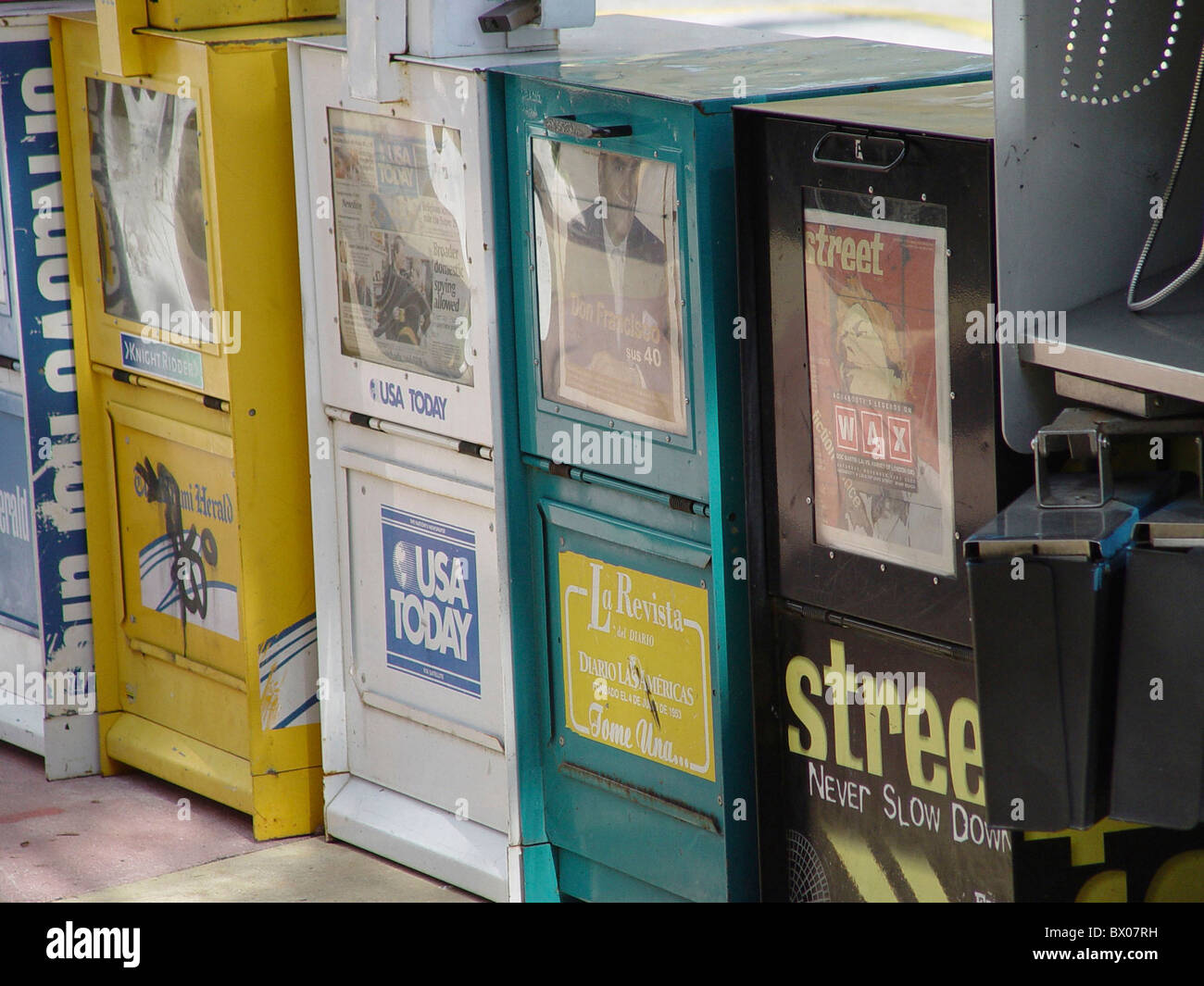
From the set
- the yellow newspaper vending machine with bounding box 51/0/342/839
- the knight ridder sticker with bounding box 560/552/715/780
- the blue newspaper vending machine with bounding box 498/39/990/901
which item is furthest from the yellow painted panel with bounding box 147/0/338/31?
the knight ridder sticker with bounding box 560/552/715/780

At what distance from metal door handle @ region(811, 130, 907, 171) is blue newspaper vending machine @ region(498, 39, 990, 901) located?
1.00 ft

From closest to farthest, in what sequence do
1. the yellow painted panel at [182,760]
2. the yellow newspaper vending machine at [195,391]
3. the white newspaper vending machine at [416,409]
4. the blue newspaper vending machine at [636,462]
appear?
1. the blue newspaper vending machine at [636,462]
2. the white newspaper vending machine at [416,409]
3. the yellow newspaper vending machine at [195,391]
4. the yellow painted panel at [182,760]

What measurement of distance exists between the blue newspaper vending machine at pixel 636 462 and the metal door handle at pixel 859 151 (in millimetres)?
304

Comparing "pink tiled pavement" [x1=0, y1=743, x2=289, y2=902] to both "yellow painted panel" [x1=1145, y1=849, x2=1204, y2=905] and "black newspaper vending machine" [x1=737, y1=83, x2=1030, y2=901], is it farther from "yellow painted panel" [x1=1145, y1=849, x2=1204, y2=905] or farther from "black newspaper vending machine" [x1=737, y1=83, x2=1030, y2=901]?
→ "yellow painted panel" [x1=1145, y1=849, x2=1204, y2=905]

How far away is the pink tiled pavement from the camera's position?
5.00m

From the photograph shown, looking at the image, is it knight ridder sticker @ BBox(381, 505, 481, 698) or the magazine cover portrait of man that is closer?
the magazine cover portrait of man

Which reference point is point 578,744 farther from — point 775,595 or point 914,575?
point 914,575

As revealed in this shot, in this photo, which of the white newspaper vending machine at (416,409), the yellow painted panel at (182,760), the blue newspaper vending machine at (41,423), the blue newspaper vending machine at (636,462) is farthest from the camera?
the blue newspaper vending machine at (41,423)

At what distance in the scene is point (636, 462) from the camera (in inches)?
163

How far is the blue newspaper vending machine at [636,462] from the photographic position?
3943 millimetres

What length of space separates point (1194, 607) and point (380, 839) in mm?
2891

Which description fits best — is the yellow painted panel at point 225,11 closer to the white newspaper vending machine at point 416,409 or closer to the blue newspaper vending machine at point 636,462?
the white newspaper vending machine at point 416,409

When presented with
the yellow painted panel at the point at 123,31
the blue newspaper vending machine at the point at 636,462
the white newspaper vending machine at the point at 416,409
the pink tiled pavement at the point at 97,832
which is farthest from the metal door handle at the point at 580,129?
the pink tiled pavement at the point at 97,832

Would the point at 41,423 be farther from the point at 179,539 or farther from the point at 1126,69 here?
the point at 1126,69
